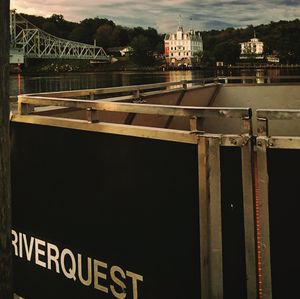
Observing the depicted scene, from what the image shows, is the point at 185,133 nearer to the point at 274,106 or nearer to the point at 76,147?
the point at 76,147

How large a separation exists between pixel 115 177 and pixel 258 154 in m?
0.96

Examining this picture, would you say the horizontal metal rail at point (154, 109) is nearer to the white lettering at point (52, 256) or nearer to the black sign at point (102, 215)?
the black sign at point (102, 215)

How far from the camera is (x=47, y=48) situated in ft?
523

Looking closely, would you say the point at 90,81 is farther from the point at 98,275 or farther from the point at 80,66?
the point at 98,275

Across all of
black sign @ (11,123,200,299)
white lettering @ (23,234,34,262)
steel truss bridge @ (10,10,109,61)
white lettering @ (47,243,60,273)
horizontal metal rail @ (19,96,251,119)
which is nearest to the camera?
horizontal metal rail @ (19,96,251,119)

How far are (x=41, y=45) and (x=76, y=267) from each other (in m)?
166

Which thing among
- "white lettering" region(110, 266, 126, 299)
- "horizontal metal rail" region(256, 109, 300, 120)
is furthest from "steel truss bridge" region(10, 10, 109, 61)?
"horizontal metal rail" region(256, 109, 300, 120)

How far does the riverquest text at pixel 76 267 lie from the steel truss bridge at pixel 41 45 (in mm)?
142937

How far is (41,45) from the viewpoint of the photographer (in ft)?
526

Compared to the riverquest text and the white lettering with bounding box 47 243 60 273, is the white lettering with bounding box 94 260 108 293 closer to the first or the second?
the riverquest text

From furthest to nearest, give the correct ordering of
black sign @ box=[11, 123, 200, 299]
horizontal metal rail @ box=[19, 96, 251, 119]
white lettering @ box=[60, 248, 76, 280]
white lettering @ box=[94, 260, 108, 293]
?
white lettering @ box=[60, 248, 76, 280], white lettering @ box=[94, 260, 108, 293], black sign @ box=[11, 123, 200, 299], horizontal metal rail @ box=[19, 96, 251, 119]

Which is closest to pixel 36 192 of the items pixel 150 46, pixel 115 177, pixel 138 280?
pixel 115 177

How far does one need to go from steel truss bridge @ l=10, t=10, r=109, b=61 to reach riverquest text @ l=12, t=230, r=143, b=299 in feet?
469

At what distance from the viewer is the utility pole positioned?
225cm
